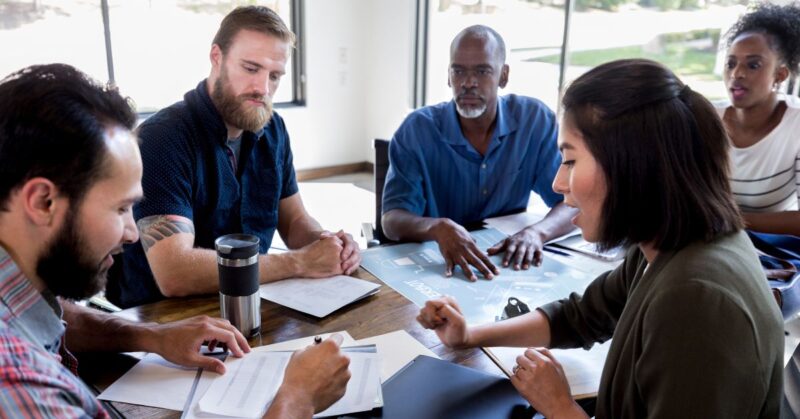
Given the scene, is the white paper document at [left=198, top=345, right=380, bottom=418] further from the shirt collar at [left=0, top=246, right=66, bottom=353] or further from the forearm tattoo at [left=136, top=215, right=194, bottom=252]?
the forearm tattoo at [left=136, top=215, right=194, bottom=252]

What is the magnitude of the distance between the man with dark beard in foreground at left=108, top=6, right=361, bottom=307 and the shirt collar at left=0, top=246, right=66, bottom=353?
485 millimetres

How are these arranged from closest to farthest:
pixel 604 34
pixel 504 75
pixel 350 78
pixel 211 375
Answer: pixel 211 375
pixel 504 75
pixel 604 34
pixel 350 78

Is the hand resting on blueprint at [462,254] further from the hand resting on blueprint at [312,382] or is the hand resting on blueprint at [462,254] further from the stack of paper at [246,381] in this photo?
the hand resting on blueprint at [312,382]

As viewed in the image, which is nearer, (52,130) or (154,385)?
(52,130)

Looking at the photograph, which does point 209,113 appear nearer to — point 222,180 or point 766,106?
point 222,180

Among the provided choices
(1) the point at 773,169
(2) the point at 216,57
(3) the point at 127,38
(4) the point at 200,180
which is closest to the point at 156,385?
(4) the point at 200,180

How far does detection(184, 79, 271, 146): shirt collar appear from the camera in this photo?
171 centimetres

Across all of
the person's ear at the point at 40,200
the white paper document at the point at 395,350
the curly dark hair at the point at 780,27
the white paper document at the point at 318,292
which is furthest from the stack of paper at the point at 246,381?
the curly dark hair at the point at 780,27

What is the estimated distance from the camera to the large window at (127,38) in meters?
4.25

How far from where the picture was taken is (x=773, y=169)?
223cm

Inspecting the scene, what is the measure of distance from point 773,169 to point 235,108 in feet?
6.47

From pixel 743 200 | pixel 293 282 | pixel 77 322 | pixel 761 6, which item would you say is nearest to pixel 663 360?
pixel 293 282

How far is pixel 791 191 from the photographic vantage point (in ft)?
7.34

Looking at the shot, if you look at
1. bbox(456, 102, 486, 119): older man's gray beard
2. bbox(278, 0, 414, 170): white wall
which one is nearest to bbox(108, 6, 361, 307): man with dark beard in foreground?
bbox(456, 102, 486, 119): older man's gray beard
